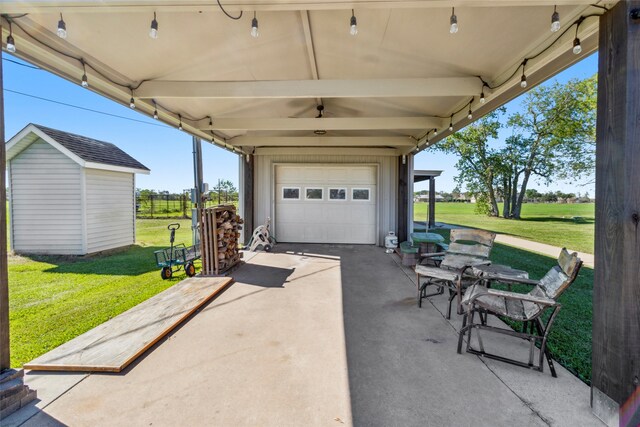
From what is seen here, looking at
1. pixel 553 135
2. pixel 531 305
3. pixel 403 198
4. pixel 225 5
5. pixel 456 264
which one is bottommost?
pixel 531 305

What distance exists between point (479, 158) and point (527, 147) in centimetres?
299

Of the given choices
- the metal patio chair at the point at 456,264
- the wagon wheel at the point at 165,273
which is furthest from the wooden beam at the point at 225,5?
the wagon wheel at the point at 165,273

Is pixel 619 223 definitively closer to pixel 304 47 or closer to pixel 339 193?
pixel 304 47

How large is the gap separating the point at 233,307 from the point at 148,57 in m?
3.11

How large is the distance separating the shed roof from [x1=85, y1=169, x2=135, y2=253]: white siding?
0.29 m

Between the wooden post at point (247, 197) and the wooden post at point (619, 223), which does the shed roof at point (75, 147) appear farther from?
the wooden post at point (619, 223)

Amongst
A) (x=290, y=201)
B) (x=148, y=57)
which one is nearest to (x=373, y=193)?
(x=290, y=201)

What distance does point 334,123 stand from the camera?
4.89m

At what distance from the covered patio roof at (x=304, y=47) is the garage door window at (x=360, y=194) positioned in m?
3.77

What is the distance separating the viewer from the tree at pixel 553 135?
16234mm

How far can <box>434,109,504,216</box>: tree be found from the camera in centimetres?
1892

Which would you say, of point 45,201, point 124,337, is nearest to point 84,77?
point 124,337

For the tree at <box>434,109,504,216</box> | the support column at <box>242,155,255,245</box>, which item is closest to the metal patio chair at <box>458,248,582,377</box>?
the support column at <box>242,155,255,245</box>

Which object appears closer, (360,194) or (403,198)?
(403,198)
